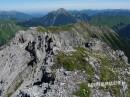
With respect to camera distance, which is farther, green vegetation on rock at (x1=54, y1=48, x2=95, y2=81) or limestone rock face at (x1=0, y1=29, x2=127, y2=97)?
green vegetation on rock at (x1=54, y1=48, x2=95, y2=81)

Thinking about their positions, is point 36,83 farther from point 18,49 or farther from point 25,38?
point 25,38

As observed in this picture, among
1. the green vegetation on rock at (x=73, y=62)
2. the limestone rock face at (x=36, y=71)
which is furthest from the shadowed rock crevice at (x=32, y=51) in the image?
the green vegetation on rock at (x=73, y=62)

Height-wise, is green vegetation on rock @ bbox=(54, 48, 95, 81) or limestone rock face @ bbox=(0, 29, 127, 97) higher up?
green vegetation on rock @ bbox=(54, 48, 95, 81)

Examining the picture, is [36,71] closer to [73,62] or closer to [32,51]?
[73,62]

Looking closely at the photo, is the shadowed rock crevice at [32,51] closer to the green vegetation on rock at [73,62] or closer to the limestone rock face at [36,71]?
the limestone rock face at [36,71]

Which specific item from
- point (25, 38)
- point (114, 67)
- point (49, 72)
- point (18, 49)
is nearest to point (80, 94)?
point (49, 72)

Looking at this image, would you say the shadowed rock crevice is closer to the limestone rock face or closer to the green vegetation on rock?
the limestone rock face

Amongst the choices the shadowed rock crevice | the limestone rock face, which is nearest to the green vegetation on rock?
the limestone rock face

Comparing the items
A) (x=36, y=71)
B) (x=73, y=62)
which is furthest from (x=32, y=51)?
(x=73, y=62)
